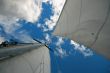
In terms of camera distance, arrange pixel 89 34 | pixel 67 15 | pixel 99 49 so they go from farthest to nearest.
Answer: pixel 67 15 → pixel 89 34 → pixel 99 49

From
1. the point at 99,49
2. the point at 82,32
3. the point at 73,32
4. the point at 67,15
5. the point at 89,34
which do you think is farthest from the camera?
the point at 67,15

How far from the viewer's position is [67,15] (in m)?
2.75

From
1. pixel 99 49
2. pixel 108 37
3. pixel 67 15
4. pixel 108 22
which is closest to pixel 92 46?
pixel 99 49

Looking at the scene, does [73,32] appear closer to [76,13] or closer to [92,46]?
[76,13]

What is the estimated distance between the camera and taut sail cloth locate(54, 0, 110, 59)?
1680 millimetres

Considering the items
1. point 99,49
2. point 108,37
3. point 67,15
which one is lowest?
point 99,49

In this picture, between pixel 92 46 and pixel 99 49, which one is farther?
pixel 92 46

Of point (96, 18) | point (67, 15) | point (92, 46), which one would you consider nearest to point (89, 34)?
point (92, 46)

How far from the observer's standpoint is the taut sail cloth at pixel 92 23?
66.1 inches

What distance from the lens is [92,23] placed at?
188 cm

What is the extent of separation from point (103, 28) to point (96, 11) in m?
0.23

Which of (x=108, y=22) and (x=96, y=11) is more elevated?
(x=96, y=11)

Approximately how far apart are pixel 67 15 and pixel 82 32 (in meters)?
0.66

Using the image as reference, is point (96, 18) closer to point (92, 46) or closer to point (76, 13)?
point (92, 46)
